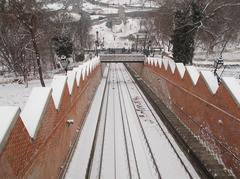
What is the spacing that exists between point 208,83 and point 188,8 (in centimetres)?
2672

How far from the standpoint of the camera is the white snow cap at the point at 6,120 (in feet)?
14.6

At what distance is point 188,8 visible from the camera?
34781 mm

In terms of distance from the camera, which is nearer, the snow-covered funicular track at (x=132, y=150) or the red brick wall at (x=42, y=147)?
the red brick wall at (x=42, y=147)

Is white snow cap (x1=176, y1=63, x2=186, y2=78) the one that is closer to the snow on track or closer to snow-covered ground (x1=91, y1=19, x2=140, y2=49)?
the snow on track

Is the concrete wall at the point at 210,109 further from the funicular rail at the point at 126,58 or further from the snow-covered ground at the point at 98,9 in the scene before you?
the snow-covered ground at the point at 98,9

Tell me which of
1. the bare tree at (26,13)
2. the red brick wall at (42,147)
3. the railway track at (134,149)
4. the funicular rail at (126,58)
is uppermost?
the bare tree at (26,13)

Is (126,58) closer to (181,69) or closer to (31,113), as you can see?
(181,69)

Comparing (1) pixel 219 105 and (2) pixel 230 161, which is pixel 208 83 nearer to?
(1) pixel 219 105

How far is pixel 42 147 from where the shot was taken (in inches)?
260

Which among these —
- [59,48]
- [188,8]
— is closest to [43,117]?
[188,8]

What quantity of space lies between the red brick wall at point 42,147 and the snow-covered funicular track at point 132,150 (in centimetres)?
98

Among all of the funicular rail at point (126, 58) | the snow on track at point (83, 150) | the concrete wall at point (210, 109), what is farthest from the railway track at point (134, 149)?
the funicular rail at point (126, 58)

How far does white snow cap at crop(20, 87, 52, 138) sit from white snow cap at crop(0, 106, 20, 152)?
1073mm

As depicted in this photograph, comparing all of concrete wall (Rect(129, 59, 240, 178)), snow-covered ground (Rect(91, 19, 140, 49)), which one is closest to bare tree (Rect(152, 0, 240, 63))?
concrete wall (Rect(129, 59, 240, 178))
